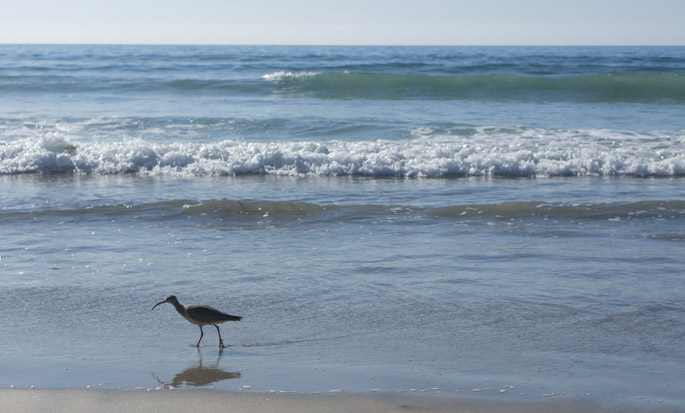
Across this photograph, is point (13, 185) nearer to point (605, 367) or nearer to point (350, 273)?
point (350, 273)

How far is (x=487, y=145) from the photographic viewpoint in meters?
14.0

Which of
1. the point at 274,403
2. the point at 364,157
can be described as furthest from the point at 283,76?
the point at 274,403

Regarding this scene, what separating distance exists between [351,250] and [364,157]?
527cm

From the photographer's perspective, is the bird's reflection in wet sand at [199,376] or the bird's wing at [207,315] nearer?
the bird's reflection in wet sand at [199,376]

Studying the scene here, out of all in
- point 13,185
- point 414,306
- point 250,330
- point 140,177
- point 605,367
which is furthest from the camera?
point 140,177

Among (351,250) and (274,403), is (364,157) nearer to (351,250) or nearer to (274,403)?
(351,250)

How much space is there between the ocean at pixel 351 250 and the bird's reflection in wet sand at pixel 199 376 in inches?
0.9

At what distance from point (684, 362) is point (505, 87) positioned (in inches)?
748

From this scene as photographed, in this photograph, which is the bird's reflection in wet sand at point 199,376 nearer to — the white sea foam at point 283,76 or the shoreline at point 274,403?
the shoreline at point 274,403

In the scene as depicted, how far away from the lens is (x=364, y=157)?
42.0 feet

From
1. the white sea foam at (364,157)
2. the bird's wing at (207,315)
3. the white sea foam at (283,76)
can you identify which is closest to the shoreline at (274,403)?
the bird's wing at (207,315)

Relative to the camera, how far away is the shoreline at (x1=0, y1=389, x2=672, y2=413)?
4.15m

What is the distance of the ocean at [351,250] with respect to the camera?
4805 mm

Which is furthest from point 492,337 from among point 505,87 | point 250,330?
point 505,87
